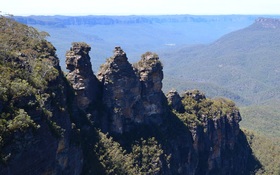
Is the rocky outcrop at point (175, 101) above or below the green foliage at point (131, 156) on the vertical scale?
above

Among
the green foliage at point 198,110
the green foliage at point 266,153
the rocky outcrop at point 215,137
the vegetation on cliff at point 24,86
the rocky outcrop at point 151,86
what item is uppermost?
the vegetation on cliff at point 24,86

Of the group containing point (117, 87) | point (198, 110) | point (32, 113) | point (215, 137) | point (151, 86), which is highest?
point (32, 113)

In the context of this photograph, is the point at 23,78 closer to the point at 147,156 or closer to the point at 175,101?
the point at 147,156

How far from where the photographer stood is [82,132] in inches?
1468

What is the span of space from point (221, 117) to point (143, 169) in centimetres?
2127

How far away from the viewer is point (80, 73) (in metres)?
40.1

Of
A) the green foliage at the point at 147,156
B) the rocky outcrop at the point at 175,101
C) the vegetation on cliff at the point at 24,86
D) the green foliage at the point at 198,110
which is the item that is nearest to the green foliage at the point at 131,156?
the green foliage at the point at 147,156

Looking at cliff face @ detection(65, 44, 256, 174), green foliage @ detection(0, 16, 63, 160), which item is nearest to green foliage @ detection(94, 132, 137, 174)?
cliff face @ detection(65, 44, 256, 174)

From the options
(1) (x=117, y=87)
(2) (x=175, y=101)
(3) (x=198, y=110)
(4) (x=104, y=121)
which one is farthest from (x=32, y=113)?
(3) (x=198, y=110)

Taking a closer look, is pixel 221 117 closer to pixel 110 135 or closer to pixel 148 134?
pixel 148 134

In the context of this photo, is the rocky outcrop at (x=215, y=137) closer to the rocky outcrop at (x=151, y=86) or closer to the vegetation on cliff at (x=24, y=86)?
the rocky outcrop at (x=151, y=86)

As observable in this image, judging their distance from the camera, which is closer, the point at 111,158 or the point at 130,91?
the point at 111,158

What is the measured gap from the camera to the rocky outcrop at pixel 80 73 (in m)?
39.8

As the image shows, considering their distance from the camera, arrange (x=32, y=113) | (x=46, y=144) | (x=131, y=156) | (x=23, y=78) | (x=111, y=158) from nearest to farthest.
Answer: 1. (x=32, y=113)
2. (x=46, y=144)
3. (x=23, y=78)
4. (x=111, y=158)
5. (x=131, y=156)
